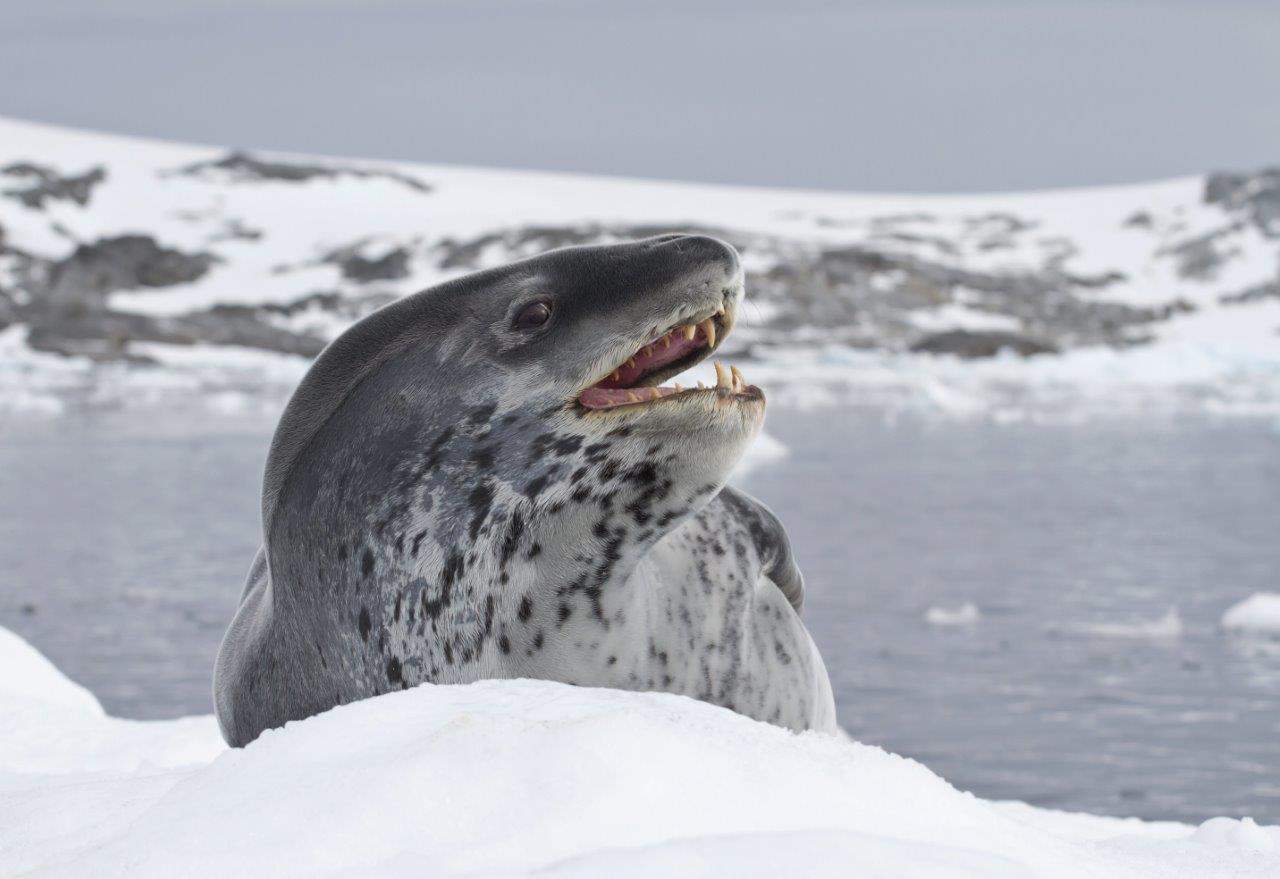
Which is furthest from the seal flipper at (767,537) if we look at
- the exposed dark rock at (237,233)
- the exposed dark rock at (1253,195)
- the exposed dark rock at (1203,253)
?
the exposed dark rock at (1253,195)

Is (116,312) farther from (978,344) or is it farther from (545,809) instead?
(545,809)

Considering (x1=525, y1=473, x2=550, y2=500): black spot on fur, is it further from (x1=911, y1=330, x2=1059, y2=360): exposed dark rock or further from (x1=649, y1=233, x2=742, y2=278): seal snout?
(x1=911, y1=330, x2=1059, y2=360): exposed dark rock

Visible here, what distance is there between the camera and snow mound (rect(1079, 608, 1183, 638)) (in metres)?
7.44

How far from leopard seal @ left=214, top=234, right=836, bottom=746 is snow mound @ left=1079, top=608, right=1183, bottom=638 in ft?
15.6

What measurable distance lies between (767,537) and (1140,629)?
4541 millimetres

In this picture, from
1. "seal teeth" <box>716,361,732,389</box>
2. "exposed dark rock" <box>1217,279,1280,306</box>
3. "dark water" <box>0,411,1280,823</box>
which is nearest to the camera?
"seal teeth" <box>716,361,732,389</box>

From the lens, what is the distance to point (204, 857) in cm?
165

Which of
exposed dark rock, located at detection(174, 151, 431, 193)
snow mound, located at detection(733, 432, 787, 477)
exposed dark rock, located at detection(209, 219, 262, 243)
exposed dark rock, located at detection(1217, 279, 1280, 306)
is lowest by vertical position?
exposed dark rock, located at detection(174, 151, 431, 193)

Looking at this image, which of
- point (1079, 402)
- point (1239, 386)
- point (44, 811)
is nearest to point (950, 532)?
point (44, 811)

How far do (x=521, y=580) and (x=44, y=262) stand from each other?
2389 inches

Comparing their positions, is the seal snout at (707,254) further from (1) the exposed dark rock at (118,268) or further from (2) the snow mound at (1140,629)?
(1) the exposed dark rock at (118,268)

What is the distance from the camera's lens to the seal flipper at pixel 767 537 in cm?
359

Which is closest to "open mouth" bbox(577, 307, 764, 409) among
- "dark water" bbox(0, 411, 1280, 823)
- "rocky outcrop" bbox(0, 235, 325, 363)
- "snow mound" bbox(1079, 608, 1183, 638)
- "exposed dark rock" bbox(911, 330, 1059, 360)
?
"dark water" bbox(0, 411, 1280, 823)

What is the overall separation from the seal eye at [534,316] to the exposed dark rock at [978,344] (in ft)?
145
